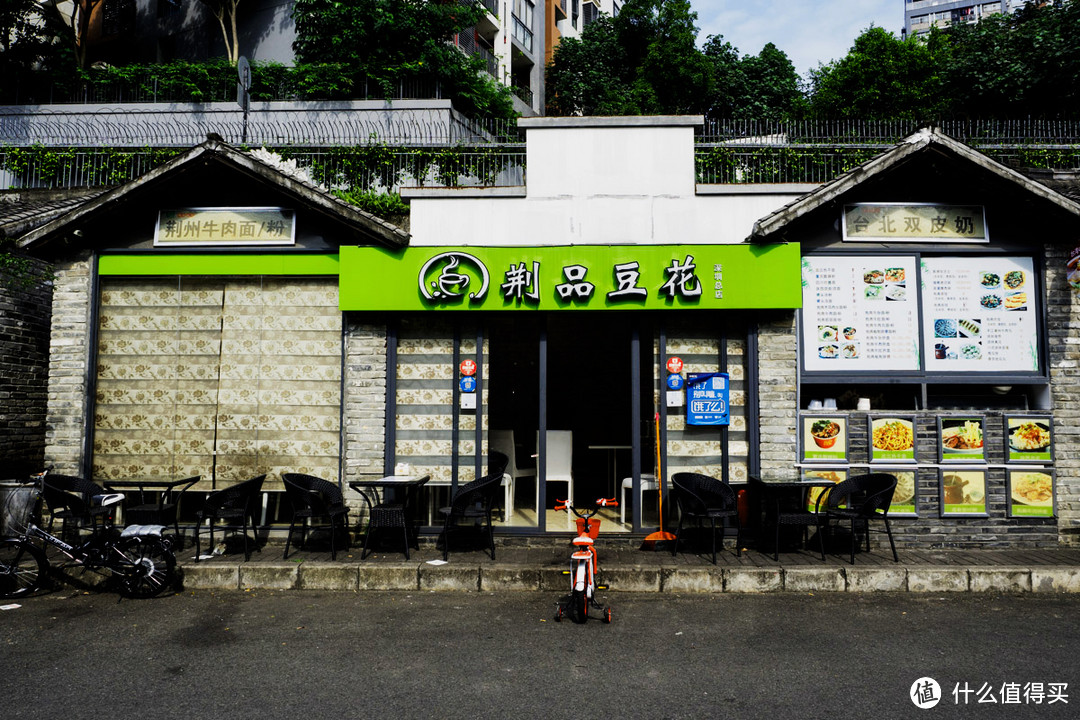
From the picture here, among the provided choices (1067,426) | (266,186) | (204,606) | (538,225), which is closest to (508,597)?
(204,606)

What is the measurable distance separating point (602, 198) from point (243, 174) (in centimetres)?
471

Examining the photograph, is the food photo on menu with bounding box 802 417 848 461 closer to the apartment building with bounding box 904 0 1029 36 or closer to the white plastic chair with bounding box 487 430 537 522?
the white plastic chair with bounding box 487 430 537 522

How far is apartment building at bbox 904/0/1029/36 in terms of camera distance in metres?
67.5

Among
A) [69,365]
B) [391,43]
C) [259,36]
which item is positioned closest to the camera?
[69,365]

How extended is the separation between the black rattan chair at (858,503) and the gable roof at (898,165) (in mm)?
3176

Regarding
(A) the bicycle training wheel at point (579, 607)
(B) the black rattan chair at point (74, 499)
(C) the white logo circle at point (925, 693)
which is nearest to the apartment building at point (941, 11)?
(A) the bicycle training wheel at point (579, 607)

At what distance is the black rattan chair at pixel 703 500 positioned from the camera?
8.21 meters

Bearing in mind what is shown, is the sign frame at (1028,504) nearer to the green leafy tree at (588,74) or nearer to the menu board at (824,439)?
the menu board at (824,439)

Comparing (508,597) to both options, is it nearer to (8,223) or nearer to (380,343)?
(380,343)

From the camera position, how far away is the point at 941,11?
72.2 meters

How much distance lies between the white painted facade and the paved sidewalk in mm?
4023

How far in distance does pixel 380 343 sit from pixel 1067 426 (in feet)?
28.8

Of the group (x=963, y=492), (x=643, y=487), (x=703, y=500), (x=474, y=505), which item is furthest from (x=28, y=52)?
(x=963, y=492)

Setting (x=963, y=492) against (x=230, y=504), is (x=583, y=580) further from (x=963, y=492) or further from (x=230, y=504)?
(x=963, y=492)
